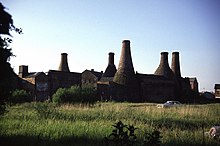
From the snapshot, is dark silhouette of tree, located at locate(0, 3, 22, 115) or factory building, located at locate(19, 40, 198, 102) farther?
factory building, located at locate(19, 40, 198, 102)

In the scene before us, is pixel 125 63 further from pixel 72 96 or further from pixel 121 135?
pixel 121 135

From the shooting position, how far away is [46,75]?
39.7 meters

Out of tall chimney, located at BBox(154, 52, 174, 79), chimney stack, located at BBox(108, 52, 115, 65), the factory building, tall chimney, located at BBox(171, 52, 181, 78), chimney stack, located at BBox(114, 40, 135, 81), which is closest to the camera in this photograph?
the factory building

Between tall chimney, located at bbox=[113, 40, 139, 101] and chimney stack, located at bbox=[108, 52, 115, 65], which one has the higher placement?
chimney stack, located at bbox=[108, 52, 115, 65]

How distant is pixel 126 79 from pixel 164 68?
1050 cm

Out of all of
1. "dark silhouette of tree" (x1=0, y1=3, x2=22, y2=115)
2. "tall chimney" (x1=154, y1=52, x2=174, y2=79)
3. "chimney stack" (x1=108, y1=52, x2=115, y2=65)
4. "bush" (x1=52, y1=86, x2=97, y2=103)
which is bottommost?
"bush" (x1=52, y1=86, x2=97, y2=103)

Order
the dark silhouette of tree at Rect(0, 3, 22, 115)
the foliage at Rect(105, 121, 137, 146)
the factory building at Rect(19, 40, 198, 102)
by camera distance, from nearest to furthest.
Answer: the foliage at Rect(105, 121, 137, 146) → the dark silhouette of tree at Rect(0, 3, 22, 115) → the factory building at Rect(19, 40, 198, 102)

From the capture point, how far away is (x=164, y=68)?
44.3 meters

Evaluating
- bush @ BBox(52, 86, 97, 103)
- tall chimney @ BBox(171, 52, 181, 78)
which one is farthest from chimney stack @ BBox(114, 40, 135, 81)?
bush @ BBox(52, 86, 97, 103)

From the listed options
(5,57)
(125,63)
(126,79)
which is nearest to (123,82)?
(126,79)

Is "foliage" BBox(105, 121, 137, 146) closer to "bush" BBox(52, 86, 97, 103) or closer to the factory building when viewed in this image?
"bush" BBox(52, 86, 97, 103)

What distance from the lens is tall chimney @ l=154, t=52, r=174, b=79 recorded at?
1688 inches

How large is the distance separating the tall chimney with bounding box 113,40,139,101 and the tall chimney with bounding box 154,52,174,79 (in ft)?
25.3

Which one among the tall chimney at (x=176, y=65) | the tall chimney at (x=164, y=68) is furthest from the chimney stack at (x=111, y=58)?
the tall chimney at (x=176, y=65)
